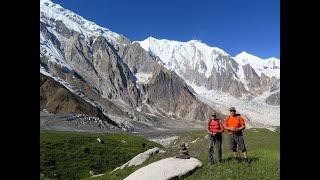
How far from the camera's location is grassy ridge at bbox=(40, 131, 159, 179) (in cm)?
4938

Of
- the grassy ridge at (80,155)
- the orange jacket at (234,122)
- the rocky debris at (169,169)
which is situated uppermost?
the orange jacket at (234,122)

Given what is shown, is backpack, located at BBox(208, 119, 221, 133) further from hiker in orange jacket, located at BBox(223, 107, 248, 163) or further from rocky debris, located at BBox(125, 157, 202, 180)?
rocky debris, located at BBox(125, 157, 202, 180)

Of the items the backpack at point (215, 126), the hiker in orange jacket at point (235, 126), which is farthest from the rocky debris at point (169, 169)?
the hiker in orange jacket at point (235, 126)

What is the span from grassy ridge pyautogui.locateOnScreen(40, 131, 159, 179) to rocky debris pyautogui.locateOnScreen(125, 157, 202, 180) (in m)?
19.5

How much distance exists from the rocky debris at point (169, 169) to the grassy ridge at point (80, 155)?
1947 cm

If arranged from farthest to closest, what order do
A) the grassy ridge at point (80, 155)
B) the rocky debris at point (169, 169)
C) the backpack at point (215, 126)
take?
1. the grassy ridge at point (80, 155)
2. the rocky debris at point (169, 169)
3. the backpack at point (215, 126)

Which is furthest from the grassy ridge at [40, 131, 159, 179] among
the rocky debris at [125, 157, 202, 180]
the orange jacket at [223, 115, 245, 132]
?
the orange jacket at [223, 115, 245, 132]

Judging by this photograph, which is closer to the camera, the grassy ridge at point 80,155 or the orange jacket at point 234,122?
the orange jacket at point 234,122

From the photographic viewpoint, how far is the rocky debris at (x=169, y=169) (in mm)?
26703

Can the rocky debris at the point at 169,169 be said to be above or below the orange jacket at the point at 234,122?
below

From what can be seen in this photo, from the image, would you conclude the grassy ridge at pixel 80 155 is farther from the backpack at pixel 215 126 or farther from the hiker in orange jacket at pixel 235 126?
the hiker in orange jacket at pixel 235 126
